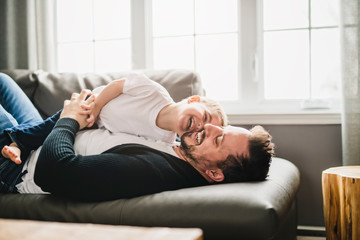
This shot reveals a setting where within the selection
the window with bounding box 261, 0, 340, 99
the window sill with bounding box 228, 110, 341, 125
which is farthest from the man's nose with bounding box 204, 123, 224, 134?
the window with bounding box 261, 0, 340, 99

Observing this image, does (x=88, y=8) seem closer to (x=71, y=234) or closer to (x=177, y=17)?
(x=177, y=17)

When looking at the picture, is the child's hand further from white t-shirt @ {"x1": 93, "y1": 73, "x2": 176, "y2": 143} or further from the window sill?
the window sill

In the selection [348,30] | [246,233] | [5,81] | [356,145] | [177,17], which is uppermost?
[177,17]

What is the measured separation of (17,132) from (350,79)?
67.4 inches

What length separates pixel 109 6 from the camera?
2.88m

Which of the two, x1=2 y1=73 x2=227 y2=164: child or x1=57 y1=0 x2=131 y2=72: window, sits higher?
x1=57 y1=0 x2=131 y2=72: window

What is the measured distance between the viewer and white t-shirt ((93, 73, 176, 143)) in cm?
154

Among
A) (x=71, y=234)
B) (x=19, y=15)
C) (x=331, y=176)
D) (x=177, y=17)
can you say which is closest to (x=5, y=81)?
(x=19, y=15)

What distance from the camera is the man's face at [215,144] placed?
1359 millimetres

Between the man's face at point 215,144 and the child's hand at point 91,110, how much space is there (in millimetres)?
462

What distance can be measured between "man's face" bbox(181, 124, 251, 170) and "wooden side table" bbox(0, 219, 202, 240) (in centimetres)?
75

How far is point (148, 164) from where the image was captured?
4.33 ft

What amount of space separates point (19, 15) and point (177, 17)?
3.70 feet

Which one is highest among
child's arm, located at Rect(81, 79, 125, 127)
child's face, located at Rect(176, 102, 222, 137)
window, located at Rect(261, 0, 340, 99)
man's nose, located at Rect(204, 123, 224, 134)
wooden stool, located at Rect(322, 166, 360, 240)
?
window, located at Rect(261, 0, 340, 99)
